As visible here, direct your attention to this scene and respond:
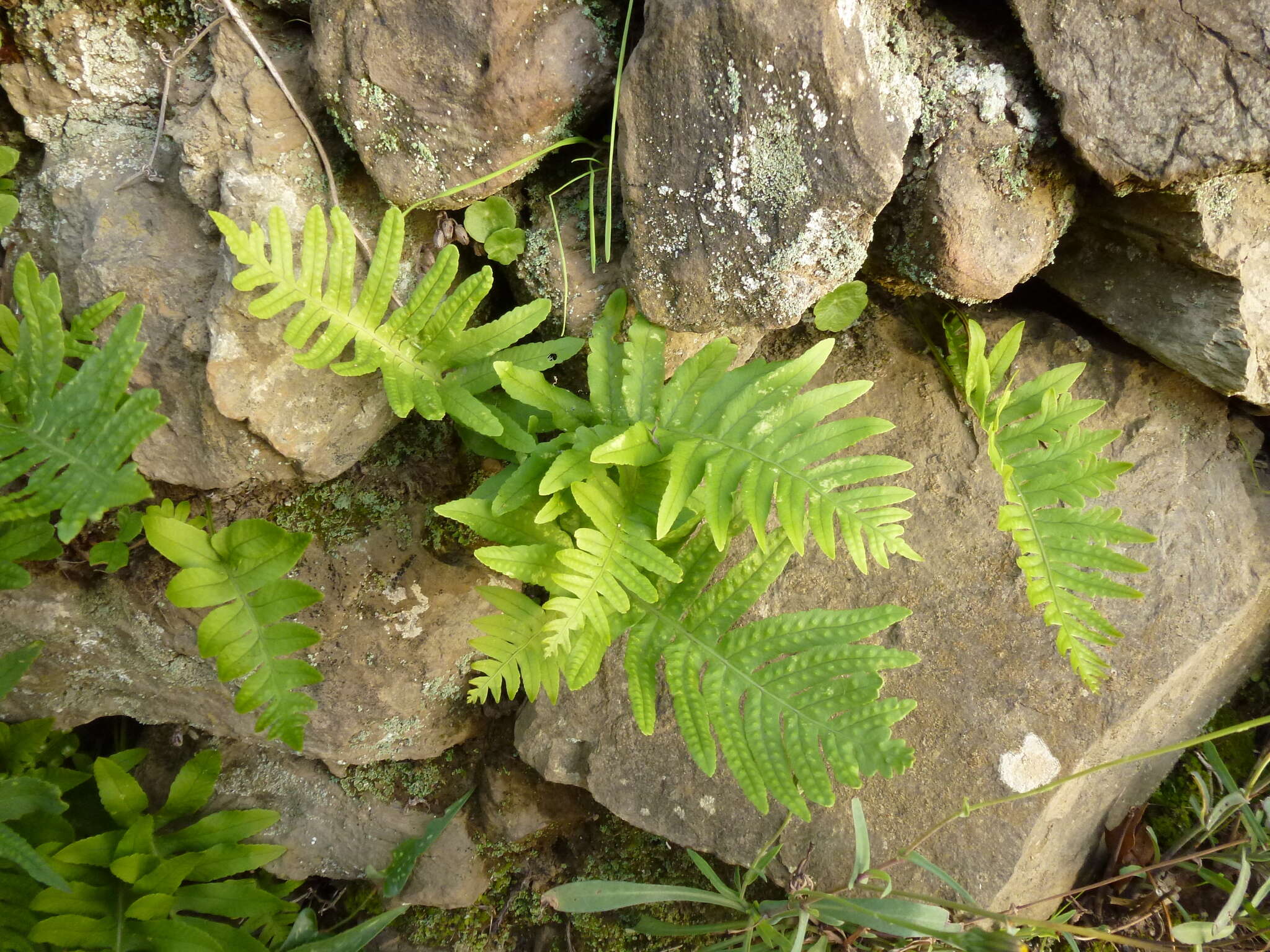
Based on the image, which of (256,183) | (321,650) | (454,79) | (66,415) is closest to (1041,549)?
(454,79)

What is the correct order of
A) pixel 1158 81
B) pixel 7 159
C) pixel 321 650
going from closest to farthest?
pixel 1158 81 < pixel 7 159 < pixel 321 650

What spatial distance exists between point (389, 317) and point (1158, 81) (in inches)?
86.1

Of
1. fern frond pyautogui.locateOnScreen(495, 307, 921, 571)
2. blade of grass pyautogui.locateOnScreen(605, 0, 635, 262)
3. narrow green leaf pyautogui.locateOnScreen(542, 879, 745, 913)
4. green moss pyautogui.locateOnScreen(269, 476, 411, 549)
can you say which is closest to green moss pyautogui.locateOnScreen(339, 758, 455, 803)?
narrow green leaf pyautogui.locateOnScreen(542, 879, 745, 913)

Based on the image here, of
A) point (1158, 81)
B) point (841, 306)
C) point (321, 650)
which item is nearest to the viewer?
point (1158, 81)

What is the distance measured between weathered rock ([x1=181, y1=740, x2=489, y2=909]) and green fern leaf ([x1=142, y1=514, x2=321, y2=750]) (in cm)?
127

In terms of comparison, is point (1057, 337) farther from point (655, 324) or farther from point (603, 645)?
point (603, 645)

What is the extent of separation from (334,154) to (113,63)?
2.50 feet

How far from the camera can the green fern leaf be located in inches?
84.5

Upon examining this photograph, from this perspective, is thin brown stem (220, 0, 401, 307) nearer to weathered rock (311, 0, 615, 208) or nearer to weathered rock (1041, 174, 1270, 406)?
weathered rock (311, 0, 615, 208)

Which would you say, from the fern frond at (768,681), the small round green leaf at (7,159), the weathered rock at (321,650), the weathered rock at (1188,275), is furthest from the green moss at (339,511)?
the weathered rock at (1188,275)

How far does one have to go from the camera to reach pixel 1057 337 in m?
2.95

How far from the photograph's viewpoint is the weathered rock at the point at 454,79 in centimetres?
208

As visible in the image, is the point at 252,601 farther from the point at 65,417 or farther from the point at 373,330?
the point at 373,330

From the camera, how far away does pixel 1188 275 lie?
98.8 inches
